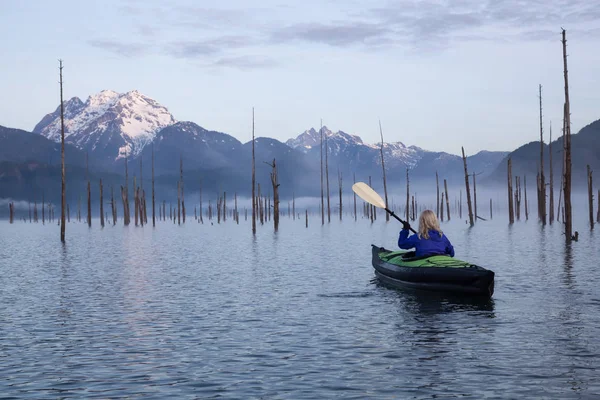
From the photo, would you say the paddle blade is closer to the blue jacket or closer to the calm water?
the calm water

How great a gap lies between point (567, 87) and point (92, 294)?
2757 centimetres

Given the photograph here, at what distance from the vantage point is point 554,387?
10.8 m

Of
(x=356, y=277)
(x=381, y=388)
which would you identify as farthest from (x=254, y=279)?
(x=381, y=388)

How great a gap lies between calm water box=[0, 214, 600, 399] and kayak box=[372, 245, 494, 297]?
1.33ft

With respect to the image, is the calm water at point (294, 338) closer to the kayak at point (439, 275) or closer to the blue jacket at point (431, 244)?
the kayak at point (439, 275)

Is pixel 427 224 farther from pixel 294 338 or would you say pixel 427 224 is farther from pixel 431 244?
pixel 294 338

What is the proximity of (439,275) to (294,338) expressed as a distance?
6275 millimetres

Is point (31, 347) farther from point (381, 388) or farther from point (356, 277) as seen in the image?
point (356, 277)

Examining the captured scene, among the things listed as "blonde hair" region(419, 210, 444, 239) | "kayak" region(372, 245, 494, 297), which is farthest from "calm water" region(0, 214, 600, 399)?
"blonde hair" region(419, 210, 444, 239)

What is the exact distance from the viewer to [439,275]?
66.1ft

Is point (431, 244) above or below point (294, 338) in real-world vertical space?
above

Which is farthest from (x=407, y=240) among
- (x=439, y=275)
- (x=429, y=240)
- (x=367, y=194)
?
(x=367, y=194)

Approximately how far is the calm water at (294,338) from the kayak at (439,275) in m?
0.41

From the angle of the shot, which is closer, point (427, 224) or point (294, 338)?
point (294, 338)
